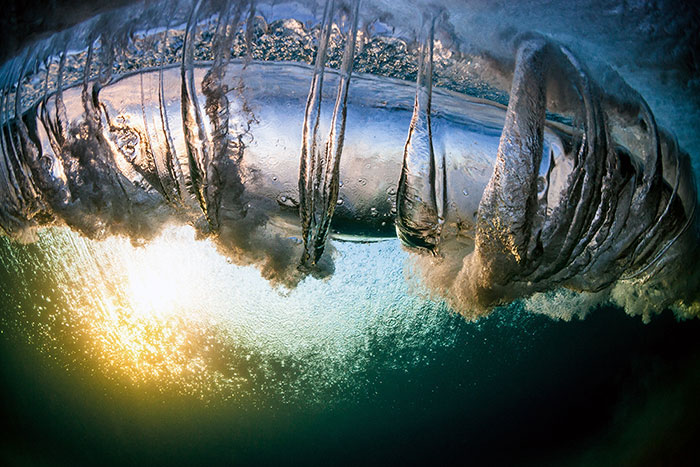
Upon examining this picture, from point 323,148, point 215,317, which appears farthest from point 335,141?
point 215,317

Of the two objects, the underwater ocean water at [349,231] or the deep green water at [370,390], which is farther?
the deep green water at [370,390]

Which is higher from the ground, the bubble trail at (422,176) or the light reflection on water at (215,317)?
the bubble trail at (422,176)

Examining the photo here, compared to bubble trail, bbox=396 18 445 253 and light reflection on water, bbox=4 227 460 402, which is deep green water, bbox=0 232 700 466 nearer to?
light reflection on water, bbox=4 227 460 402

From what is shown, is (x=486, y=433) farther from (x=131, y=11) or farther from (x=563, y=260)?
(x=131, y=11)

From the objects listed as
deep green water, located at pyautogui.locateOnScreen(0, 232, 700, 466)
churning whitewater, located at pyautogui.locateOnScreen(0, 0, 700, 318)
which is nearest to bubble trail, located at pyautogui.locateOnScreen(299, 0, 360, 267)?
churning whitewater, located at pyautogui.locateOnScreen(0, 0, 700, 318)

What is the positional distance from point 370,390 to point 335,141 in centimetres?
23

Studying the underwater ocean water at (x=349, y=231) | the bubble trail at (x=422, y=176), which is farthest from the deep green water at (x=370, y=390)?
the bubble trail at (x=422, y=176)

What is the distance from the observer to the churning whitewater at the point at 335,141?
0.96 ft

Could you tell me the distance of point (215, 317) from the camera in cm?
40

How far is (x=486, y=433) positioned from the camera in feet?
1.42

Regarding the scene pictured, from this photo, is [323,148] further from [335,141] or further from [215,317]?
[215,317]

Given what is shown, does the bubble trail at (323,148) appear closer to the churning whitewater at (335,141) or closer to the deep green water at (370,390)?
the churning whitewater at (335,141)

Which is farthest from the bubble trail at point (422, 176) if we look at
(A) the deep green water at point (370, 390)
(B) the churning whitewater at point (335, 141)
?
(A) the deep green water at point (370, 390)

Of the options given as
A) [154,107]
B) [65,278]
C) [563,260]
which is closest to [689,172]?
[563,260]
